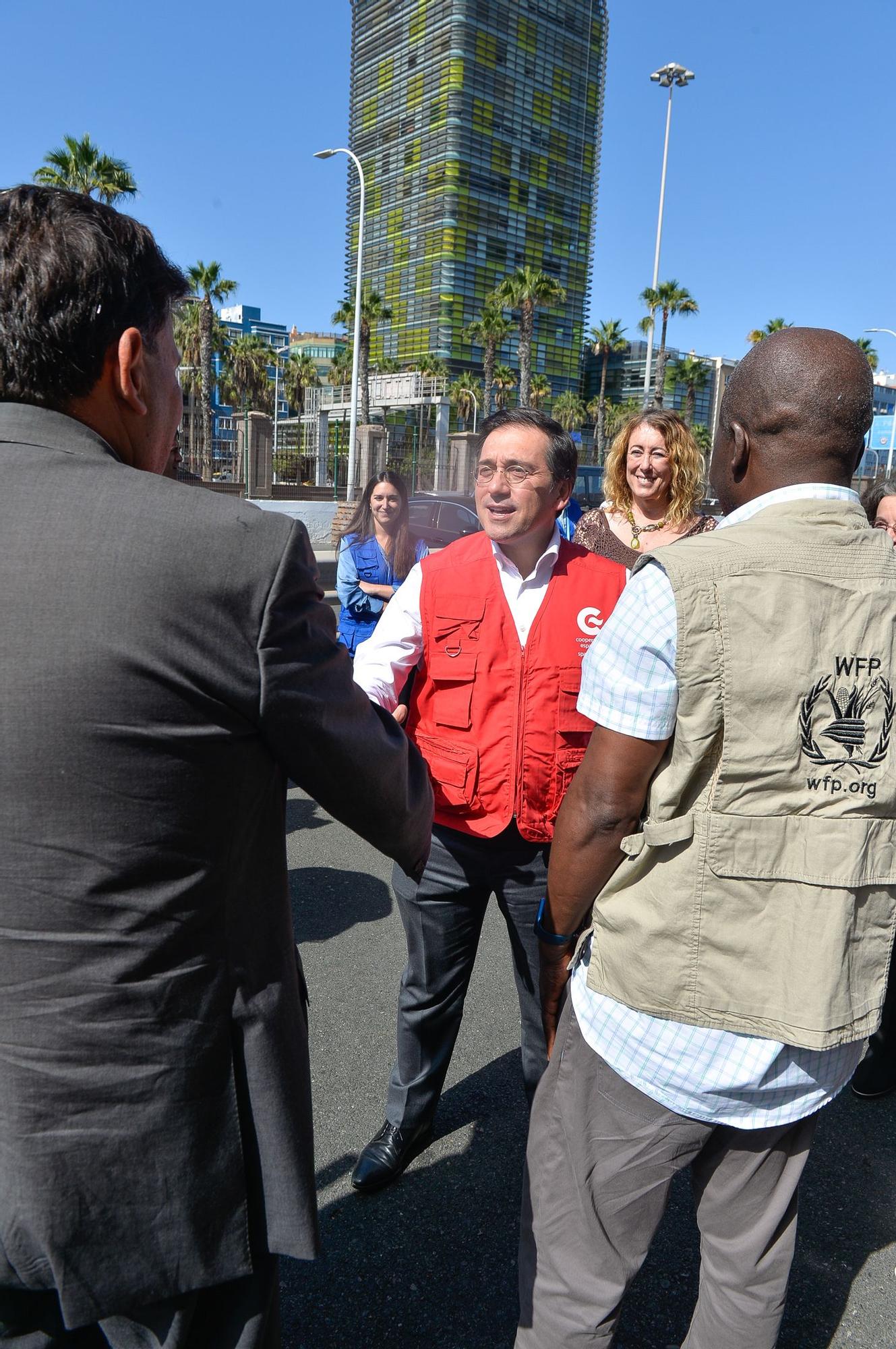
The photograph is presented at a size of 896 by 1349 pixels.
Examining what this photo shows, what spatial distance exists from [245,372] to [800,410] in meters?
56.4

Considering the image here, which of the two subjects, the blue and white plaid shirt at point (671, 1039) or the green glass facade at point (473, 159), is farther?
the green glass facade at point (473, 159)

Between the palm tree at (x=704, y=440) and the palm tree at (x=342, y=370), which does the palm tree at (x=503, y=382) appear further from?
the palm tree at (x=704, y=440)

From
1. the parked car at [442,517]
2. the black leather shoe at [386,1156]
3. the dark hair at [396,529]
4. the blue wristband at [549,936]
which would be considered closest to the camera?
the blue wristband at [549,936]

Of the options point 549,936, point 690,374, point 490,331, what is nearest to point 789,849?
point 549,936

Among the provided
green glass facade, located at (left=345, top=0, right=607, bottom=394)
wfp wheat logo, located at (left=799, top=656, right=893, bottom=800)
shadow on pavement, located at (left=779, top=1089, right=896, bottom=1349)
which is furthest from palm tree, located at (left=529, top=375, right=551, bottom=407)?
wfp wheat logo, located at (left=799, top=656, right=893, bottom=800)

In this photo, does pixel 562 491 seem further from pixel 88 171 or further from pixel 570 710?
pixel 88 171

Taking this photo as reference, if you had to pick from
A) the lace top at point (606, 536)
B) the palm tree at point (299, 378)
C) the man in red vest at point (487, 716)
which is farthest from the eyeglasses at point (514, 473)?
the palm tree at point (299, 378)

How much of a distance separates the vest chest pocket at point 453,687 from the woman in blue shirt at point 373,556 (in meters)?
3.25

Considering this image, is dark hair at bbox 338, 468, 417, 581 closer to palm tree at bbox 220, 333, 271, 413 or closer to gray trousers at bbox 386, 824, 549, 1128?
gray trousers at bbox 386, 824, 549, 1128

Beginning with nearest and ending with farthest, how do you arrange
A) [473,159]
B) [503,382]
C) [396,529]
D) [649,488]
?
[649,488] < [396,529] < [503,382] < [473,159]

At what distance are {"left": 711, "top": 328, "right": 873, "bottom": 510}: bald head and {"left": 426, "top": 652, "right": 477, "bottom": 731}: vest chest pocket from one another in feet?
3.28

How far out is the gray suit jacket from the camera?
0.95 m

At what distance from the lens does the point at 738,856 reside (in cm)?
136

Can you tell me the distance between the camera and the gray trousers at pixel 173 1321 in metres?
1.17
